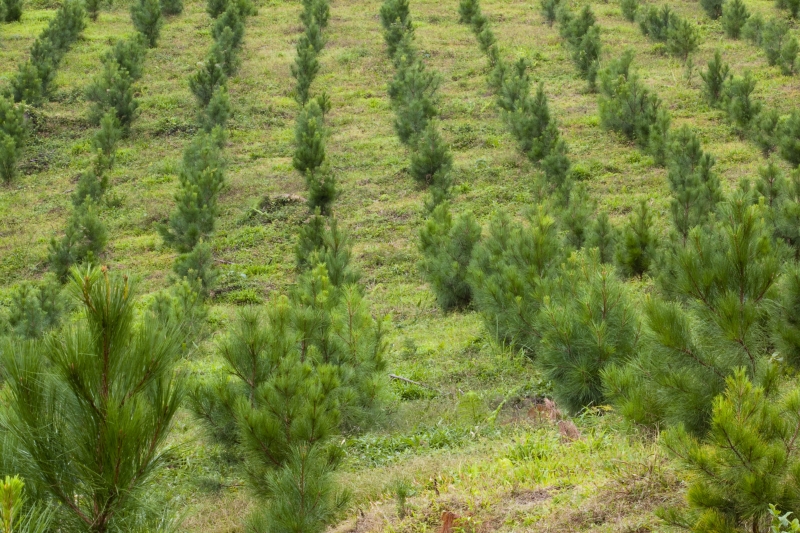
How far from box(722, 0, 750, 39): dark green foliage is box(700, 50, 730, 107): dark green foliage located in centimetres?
575

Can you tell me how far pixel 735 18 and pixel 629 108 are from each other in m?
8.91

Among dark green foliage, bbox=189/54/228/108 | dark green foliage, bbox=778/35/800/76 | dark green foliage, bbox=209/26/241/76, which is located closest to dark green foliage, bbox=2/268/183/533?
dark green foliage, bbox=189/54/228/108

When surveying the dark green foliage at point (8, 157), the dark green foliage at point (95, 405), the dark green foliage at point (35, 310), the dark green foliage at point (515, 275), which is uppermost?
the dark green foliage at point (95, 405)

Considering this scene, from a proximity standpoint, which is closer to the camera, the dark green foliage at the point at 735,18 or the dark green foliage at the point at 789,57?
the dark green foliage at the point at 789,57

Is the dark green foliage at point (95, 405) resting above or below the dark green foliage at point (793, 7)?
above

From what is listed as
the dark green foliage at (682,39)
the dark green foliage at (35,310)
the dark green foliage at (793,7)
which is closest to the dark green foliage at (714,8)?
the dark green foliage at (793,7)

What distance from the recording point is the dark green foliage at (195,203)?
1433 centimetres

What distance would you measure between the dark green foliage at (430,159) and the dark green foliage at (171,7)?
53.6 feet

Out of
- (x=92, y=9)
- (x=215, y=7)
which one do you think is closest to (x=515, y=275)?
(x=215, y=7)

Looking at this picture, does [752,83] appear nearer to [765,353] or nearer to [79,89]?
[765,353]

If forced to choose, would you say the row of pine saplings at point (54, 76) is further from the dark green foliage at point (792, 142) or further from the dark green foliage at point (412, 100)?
the dark green foliage at point (792, 142)

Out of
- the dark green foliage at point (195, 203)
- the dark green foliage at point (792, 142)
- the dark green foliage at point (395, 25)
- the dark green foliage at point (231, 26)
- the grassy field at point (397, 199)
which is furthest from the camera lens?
the dark green foliage at point (395, 25)

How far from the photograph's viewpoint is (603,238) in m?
10.8

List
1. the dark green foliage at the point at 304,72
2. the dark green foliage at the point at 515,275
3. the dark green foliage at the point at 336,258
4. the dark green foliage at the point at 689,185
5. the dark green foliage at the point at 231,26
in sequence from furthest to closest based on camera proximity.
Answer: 1. the dark green foliage at the point at 231,26
2. the dark green foliage at the point at 304,72
3. the dark green foliage at the point at 689,185
4. the dark green foliage at the point at 336,258
5. the dark green foliage at the point at 515,275
